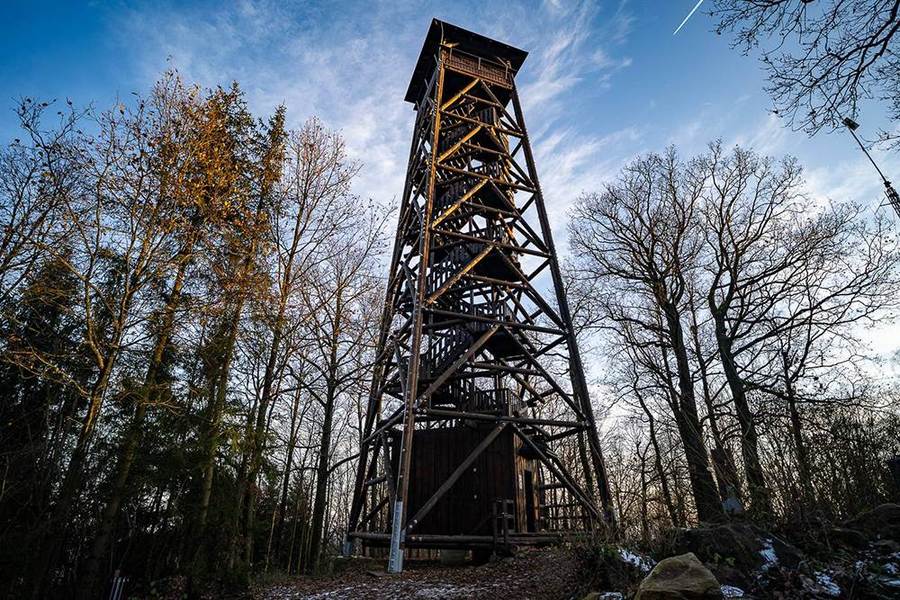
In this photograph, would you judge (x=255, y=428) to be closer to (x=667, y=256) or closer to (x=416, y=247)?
(x=416, y=247)

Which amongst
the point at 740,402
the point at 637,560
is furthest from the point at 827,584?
the point at 740,402

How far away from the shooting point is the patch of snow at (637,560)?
562 cm

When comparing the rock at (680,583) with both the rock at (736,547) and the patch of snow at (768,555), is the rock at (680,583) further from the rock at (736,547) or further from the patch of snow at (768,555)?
the patch of snow at (768,555)

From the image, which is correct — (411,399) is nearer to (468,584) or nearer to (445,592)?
(468,584)

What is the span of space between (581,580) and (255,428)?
7.60 m

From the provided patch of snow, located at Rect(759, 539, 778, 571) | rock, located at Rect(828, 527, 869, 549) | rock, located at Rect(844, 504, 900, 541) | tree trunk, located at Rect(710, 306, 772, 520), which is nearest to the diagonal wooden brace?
tree trunk, located at Rect(710, 306, 772, 520)

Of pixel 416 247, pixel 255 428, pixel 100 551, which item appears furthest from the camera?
pixel 416 247

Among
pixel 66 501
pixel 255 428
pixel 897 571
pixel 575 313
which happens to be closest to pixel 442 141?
pixel 575 313

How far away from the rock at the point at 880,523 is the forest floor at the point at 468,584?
3.55 meters

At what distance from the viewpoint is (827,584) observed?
4781 mm

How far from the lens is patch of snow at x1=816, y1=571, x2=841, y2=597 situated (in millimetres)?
4633

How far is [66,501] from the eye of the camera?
25.3 ft

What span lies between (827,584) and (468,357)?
7.08 meters

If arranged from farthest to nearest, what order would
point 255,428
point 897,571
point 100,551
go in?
point 255,428, point 100,551, point 897,571
